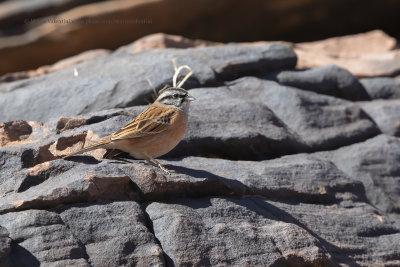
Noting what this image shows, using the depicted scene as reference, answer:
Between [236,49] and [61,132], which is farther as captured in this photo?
[236,49]

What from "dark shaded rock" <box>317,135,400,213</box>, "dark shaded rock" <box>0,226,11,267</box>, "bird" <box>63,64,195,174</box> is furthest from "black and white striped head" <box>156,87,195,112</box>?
"dark shaded rock" <box>0,226,11,267</box>

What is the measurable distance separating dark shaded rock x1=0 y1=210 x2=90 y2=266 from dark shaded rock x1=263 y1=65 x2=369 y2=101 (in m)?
4.56

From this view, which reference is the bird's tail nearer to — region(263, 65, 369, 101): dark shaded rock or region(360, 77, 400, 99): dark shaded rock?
region(263, 65, 369, 101): dark shaded rock

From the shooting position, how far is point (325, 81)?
29.5 ft

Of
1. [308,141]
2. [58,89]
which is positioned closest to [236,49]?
[308,141]

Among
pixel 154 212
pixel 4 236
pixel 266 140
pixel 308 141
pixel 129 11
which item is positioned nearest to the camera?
pixel 4 236

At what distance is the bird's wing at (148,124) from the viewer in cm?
605

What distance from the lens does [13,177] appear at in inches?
220

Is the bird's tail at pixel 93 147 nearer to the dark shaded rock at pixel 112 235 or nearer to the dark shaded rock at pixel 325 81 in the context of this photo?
the dark shaded rock at pixel 112 235

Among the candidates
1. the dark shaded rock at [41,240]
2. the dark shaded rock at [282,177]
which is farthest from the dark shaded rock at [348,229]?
the dark shaded rock at [41,240]

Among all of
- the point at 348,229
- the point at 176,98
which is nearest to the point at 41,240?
the point at 176,98

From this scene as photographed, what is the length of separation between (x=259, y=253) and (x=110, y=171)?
1.47 metres

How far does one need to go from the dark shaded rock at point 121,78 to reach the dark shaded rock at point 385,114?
1269 mm

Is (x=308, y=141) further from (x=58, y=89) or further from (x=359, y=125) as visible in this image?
(x=58, y=89)
